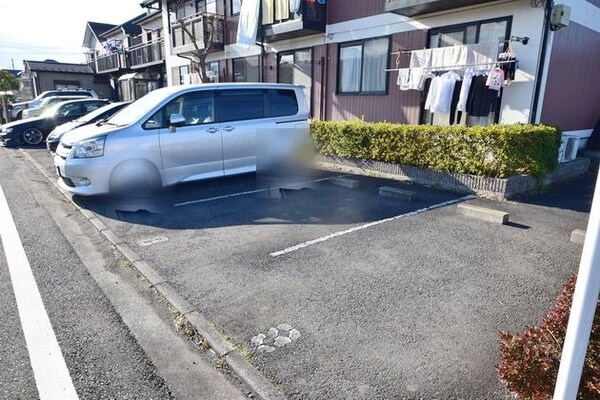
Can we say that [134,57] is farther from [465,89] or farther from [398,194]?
[398,194]

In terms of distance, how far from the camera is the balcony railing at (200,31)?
15.2 meters

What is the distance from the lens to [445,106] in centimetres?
820

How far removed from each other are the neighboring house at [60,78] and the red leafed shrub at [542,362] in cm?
3422

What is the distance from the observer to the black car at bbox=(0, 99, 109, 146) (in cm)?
1298

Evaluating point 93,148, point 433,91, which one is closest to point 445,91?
point 433,91

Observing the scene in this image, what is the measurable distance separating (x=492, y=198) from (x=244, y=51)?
1173 centimetres

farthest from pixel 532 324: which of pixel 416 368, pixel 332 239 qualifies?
pixel 332 239

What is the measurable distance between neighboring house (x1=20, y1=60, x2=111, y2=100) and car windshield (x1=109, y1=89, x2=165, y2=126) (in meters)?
27.8

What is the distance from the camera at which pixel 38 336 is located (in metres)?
2.84

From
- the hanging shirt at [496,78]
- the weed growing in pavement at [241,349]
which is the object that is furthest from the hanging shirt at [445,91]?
the weed growing in pavement at [241,349]

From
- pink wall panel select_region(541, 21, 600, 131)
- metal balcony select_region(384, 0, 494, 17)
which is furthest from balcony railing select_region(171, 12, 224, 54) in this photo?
pink wall panel select_region(541, 21, 600, 131)

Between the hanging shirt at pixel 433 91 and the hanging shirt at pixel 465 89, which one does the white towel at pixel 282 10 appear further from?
the hanging shirt at pixel 465 89

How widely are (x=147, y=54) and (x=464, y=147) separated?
21064 mm

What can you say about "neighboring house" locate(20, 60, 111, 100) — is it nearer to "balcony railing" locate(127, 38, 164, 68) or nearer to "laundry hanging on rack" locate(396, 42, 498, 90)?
"balcony railing" locate(127, 38, 164, 68)
